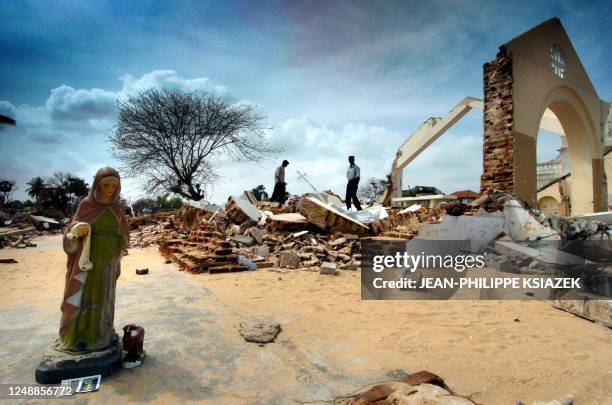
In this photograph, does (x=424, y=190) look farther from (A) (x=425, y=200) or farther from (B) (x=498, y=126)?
(B) (x=498, y=126)

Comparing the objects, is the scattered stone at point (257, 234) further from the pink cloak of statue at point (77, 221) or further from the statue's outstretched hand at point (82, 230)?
the statue's outstretched hand at point (82, 230)

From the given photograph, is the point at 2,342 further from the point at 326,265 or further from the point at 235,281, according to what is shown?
the point at 326,265

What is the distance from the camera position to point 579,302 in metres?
3.94

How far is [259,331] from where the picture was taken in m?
3.28

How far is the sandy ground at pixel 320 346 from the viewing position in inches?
91.5

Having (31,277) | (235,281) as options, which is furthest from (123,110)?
(235,281)

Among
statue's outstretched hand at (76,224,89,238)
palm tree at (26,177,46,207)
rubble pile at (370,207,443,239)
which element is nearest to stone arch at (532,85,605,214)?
rubble pile at (370,207,443,239)

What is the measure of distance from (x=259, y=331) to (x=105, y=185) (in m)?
1.89

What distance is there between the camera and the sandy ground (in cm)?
232

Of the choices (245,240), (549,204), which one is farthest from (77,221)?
(549,204)

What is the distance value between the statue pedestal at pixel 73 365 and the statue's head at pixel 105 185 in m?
1.11

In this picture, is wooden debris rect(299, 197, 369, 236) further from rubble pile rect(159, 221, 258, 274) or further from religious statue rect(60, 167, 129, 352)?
religious statue rect(60, 167, 129, 352)

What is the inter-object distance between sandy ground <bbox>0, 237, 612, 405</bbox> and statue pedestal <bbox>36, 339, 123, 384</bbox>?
11 cm

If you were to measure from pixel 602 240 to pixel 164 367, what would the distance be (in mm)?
7338
